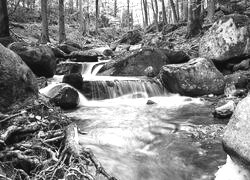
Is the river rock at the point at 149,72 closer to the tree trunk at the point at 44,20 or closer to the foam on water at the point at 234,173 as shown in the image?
the tree trunk at the point at 44,20

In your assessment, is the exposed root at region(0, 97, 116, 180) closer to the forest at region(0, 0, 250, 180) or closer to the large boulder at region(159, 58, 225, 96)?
the forest at region(0, 0, 250, 180)

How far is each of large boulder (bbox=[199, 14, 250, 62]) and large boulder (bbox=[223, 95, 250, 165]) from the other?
8.43 meters

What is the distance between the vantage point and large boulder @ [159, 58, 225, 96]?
10828mm

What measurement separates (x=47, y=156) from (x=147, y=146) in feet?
9.53

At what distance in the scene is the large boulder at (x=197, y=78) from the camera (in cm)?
1083

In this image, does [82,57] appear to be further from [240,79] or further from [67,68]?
[240,79]

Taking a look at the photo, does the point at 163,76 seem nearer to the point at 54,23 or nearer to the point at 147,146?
the point at 147,146

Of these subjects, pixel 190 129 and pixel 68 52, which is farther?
pixel 68 52

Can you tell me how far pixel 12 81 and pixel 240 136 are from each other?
3.91 m

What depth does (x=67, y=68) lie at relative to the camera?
45.4 ft

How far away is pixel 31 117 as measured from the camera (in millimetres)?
4695

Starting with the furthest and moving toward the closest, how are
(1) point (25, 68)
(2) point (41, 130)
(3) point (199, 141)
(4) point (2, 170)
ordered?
1. (3) point (199, 141)
2. (1) point (25, 68)
3. (2) point (41, 130)
4. (4) point (2, 170)

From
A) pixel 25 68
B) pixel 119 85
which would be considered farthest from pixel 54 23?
pixel 25 68

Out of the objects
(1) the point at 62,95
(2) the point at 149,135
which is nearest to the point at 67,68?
(1) the point at 62,95
